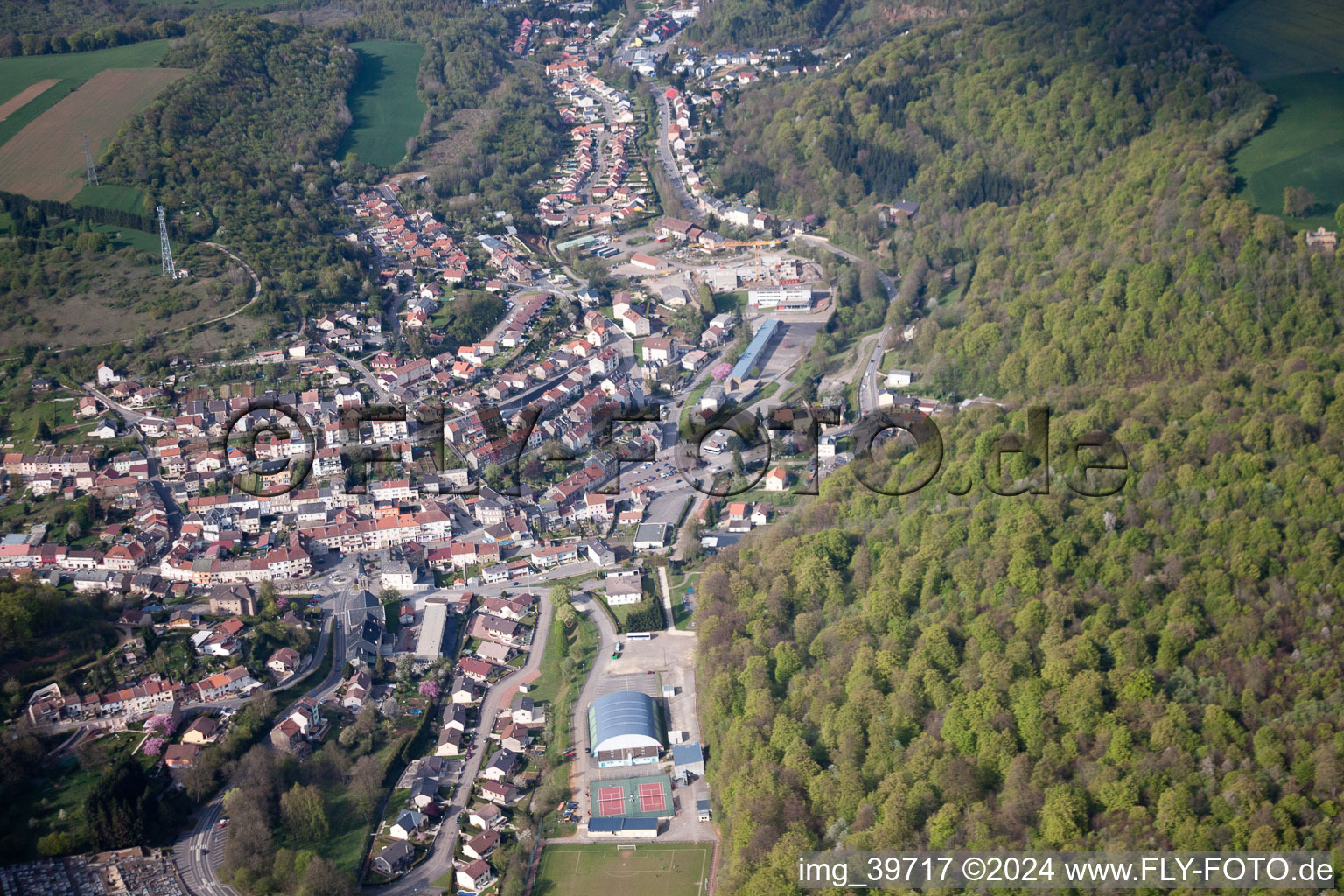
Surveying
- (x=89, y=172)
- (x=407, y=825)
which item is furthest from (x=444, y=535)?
(x=89, y=172)

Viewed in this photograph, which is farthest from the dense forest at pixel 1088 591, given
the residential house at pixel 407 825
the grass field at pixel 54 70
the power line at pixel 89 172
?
the grass field at pixel 54 70

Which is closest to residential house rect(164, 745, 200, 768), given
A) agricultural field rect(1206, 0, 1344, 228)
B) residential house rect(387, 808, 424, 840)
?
residential house rect(387, 808, 424, 840)

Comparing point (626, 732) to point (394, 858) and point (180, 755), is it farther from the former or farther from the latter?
point (180, 755)

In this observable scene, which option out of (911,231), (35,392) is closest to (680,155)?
(911,231)

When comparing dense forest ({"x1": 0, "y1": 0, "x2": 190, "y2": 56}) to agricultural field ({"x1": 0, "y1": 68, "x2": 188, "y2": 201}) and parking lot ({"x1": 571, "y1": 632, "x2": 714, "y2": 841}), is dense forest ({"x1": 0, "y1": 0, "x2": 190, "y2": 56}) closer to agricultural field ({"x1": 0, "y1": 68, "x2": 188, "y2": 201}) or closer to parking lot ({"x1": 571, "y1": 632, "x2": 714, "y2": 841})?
agricultural field ({"x1": 0, "y1": 68, "x2": 188, "y2": 201})

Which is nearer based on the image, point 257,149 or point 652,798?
point 652,798

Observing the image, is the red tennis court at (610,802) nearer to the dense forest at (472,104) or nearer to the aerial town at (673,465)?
the aerial town at (673,465)
